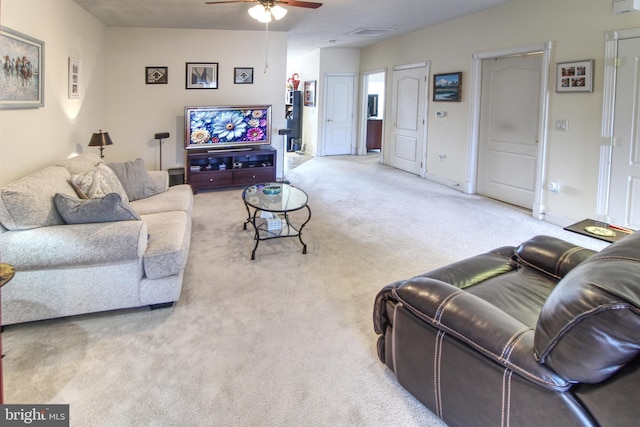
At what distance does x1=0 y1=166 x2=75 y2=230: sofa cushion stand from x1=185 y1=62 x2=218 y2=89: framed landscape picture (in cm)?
418

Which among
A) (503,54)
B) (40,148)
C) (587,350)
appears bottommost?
(587,350)

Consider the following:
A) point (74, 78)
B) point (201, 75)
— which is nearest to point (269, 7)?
point (74, 78)

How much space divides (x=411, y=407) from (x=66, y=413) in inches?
58.8

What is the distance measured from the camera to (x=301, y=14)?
223 inches

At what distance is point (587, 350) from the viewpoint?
1.15 m

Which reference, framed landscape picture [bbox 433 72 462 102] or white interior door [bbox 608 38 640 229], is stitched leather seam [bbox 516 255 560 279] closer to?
white interior door [bbox 608 38 640 229]

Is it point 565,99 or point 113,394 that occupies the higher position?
point 565,99

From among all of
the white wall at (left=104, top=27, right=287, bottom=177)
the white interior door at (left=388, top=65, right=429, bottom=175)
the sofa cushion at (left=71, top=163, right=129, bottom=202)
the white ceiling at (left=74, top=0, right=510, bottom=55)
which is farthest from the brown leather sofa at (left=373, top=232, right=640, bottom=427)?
the white interior door at (left=388, top=65, right=429, bottom=175)

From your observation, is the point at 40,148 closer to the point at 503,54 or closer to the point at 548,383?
the point at 548,383

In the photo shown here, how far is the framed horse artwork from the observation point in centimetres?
306

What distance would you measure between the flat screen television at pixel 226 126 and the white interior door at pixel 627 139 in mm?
4512

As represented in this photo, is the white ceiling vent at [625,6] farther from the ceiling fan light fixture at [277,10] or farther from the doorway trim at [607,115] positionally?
the ceiling fan light fixture at [277,10]

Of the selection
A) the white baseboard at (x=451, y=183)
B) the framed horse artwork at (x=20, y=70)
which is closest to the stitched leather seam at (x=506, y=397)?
the framed horse artwork at (x=20, y=70)

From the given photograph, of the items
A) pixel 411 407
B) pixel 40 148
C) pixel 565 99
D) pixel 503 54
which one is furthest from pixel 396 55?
pixel 411 407
